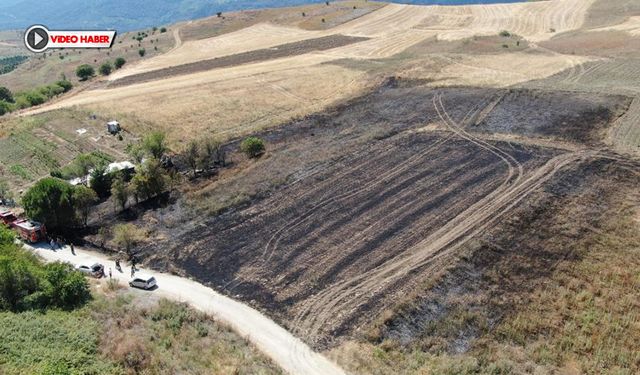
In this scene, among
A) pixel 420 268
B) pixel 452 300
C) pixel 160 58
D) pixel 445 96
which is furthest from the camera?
pixel 160 58

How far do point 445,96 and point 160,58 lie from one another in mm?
61419

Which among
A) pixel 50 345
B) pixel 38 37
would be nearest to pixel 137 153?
pixel 38 37

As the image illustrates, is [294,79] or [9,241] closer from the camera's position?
[9,241]

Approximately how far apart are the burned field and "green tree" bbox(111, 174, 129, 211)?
22.9ft

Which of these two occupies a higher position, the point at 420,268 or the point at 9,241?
the point at 9,241

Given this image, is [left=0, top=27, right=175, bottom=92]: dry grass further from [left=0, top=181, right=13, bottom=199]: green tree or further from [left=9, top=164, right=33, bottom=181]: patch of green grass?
[left=0, top=181, right=13, bottom=199]: green tree

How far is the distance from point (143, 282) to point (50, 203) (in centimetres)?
1280

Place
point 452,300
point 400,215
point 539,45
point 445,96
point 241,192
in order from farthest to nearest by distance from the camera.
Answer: point 539,45 < point 445,96 < point 241,192 < point 400,215 < point 452,300

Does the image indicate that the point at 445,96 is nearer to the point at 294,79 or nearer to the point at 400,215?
the point at 294,79

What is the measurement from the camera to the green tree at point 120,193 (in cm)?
4572

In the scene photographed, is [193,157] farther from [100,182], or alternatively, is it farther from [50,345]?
[50,345]

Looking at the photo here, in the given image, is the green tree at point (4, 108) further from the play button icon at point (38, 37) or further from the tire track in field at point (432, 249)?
the tire track in field at point (432, 249)

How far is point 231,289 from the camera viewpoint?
1399 inches

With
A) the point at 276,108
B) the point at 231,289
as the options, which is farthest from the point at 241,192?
the point at 276,108
